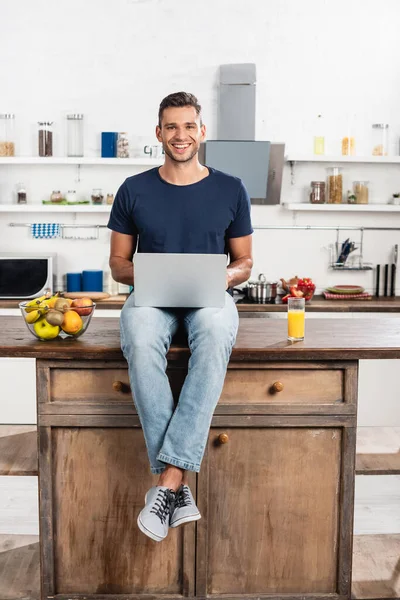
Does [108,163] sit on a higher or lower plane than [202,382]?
higher

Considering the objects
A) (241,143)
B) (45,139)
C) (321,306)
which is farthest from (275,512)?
(45,139)

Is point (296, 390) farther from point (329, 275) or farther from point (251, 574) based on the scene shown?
point (329, 275)

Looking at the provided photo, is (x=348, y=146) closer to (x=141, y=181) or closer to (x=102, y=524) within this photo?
(x=141, y=181)

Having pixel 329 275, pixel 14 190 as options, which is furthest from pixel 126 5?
pixel 329 275

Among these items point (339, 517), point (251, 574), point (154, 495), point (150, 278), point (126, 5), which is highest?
point (126, 5)

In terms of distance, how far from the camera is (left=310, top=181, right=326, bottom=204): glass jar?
201 inches

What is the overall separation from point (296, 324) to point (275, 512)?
634 mm

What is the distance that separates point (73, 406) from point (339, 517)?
3.15 ft

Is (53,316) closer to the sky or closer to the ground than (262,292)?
closer to the sky

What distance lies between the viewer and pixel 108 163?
496 centimetres

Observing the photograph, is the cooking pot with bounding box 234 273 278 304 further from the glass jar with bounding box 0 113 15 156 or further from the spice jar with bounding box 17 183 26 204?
the glass jar with bounding box 0 113 15 156

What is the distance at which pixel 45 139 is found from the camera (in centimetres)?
501

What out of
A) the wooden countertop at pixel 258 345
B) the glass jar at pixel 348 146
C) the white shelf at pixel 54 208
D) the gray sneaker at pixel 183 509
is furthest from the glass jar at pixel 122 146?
the gray sneaker at pixel 183 509

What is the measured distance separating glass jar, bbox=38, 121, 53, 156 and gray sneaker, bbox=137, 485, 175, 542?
10.8 feet
